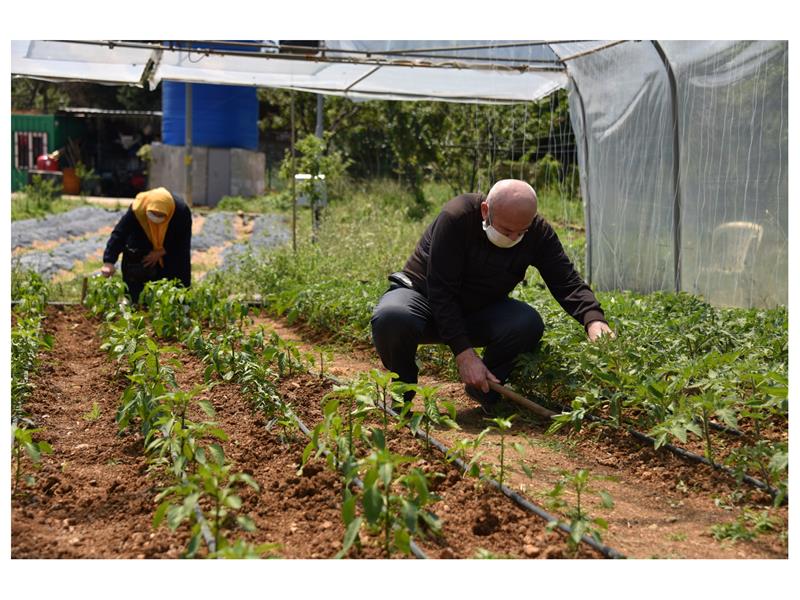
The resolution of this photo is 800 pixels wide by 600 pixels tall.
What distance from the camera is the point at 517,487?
3502 mm

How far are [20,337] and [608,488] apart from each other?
327cm

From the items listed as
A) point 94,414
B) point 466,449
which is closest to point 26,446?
point 94,414

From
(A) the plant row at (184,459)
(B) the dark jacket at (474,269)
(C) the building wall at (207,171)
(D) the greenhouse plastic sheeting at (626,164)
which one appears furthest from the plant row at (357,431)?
(C) the building wall at (207,171)

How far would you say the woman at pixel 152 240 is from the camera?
22.6ft

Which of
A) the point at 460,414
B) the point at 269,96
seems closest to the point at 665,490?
the point at 460,414

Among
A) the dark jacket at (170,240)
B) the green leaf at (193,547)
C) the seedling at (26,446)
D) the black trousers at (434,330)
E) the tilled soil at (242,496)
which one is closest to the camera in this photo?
the green leaf at (193,547)

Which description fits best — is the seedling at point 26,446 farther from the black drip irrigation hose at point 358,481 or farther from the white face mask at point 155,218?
the white face mask at point 155,218

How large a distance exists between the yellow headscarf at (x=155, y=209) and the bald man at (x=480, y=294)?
269 centimetres

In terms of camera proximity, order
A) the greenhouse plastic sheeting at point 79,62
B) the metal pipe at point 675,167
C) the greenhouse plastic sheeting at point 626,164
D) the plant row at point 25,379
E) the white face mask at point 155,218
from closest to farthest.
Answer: the plant row at point 25,379
the white face mask at point 155,218
the metal pipe at point 675,167
the greenhouse plastic sheeting at point 626,164
the greenhouse plastic sheeting at point 79,62

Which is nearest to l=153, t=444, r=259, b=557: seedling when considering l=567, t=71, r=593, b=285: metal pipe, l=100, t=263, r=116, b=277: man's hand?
l=100, t=263, r=116, b=277: man's hand

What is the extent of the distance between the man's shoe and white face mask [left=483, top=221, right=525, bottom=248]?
2.44 ft

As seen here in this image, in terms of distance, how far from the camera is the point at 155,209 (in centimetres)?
677

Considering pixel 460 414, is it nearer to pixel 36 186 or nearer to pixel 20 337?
pixel 20 337

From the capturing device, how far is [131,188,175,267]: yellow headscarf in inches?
268
